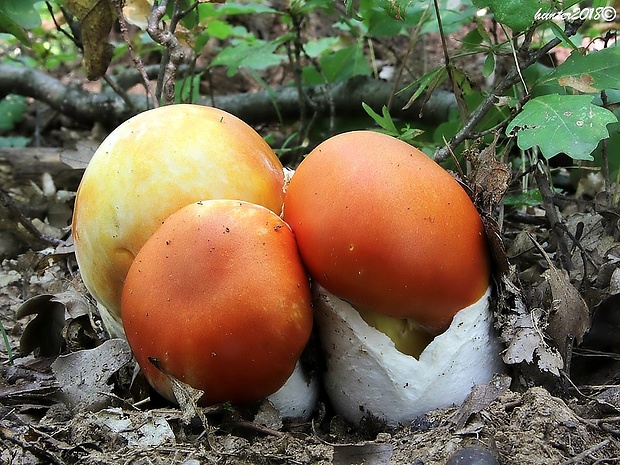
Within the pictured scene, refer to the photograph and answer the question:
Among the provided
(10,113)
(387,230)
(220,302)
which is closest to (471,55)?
(387,230)

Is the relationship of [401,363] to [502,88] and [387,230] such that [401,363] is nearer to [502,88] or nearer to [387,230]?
[387,230]

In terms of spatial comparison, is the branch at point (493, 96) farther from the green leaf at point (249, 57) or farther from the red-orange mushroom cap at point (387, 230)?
the green leaf at point (249, 57)

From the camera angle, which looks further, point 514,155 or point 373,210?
point 514,155

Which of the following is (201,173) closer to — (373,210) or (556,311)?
(373,210)

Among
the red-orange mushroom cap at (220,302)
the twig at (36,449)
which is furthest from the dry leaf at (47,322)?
the twig at (36,449)

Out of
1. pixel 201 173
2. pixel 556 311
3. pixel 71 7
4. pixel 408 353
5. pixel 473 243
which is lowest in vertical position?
pixel 408 353

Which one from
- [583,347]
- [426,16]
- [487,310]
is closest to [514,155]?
[426,16]
